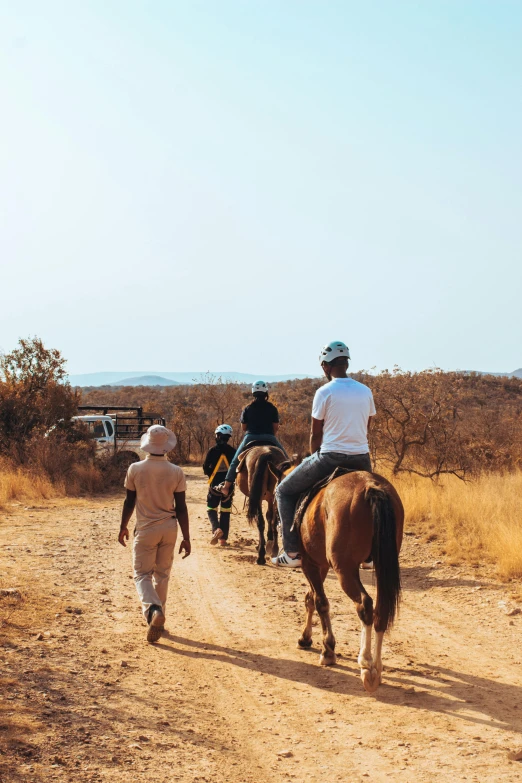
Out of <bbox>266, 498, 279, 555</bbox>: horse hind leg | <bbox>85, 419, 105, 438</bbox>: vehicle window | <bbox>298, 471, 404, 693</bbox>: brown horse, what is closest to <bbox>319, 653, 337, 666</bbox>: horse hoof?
<bbox>298, 471, 404, 693</bbox>: brown horse

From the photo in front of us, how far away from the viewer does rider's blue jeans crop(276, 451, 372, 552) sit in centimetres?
716

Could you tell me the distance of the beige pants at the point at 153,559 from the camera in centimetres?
772

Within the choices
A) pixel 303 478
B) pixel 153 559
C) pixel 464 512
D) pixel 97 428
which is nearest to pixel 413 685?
pixel 303 478

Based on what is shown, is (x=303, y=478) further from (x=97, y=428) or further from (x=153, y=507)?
(x=97, y=428)

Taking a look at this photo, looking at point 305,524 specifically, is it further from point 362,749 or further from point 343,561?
point 362,749

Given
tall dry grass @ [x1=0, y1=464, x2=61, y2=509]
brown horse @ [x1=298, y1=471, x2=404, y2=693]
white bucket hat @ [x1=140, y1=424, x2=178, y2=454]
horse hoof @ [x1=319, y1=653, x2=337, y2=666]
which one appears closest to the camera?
brown horse @ [x1=298, y1=471, x2=404, y2=693]

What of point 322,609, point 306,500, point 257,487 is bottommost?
point 322,609

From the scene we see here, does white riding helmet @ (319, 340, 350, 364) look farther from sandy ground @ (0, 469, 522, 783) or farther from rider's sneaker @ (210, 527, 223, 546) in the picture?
rider's sneaker @ (210, 527, 223, 546)

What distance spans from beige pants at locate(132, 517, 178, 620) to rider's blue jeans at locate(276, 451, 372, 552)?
3.75ft

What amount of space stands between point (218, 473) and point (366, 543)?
742cm

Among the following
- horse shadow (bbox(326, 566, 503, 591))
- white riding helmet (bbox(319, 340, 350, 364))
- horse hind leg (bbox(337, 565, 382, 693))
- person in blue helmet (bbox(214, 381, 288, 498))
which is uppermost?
white riding helmet (bbox(319, 340, 350, 364))

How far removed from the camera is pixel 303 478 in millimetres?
7391

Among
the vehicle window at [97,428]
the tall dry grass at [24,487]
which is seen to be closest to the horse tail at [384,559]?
the tall dry grass at [24,487]

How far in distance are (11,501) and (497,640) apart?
12.8 metres
